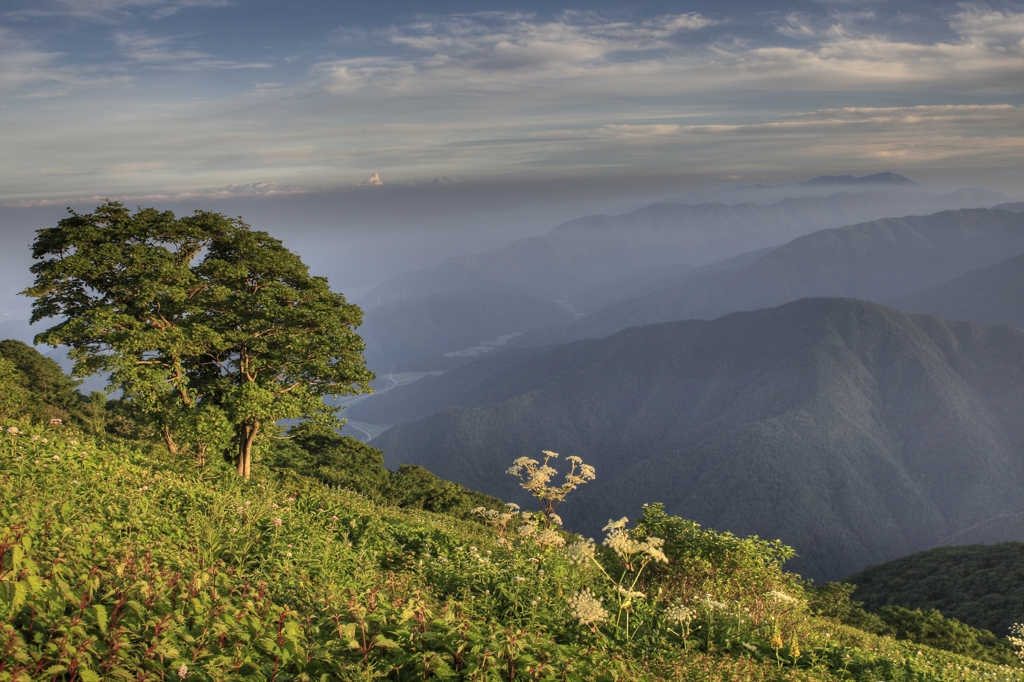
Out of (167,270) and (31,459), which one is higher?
(167,270)

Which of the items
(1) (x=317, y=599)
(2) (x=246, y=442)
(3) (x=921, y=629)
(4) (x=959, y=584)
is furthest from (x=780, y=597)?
(4) (x=959, y=584)

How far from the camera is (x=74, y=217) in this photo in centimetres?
1812

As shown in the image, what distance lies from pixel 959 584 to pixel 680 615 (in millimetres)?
62241

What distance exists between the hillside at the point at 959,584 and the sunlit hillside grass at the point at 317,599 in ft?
150

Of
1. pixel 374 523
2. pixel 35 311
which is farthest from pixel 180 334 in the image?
pixel 374 523

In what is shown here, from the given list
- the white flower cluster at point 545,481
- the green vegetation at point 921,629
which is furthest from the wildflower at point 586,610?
the green vegetation at point 921,629

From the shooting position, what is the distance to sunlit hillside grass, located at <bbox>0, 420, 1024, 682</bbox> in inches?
187

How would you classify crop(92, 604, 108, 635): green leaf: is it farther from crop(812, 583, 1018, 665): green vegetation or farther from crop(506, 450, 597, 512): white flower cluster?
crop(812, 583, 1018, 665): green vegetation

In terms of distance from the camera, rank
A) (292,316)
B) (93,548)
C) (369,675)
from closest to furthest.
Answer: (369,675)
(93,548)
(292,316)

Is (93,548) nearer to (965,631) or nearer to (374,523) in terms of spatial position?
(374,523)

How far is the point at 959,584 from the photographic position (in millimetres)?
52844

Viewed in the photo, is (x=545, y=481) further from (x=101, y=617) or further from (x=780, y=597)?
(x=101, y=617)

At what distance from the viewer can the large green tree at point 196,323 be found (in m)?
17.0

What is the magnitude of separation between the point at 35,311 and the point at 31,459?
1177 cm
